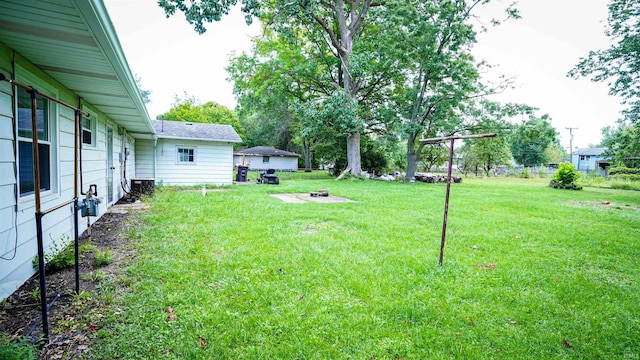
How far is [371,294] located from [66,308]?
255 cm

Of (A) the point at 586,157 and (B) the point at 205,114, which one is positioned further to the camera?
(A) the point at 586,157

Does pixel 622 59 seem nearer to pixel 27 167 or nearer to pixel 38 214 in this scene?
pixel 38 214

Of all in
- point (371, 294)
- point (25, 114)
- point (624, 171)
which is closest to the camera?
point (371, 294)

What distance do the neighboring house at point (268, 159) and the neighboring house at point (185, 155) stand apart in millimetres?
16359

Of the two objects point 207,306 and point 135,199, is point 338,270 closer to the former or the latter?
point 207,306

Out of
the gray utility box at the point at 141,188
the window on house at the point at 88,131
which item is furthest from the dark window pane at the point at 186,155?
the window on house at the point at 88,131

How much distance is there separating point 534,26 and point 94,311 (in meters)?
19.2

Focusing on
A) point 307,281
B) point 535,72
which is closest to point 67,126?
point 307,281

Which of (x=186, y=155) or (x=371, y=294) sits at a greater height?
(x=186, y=155)

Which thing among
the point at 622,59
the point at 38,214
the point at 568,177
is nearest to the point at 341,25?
the point at 622,59

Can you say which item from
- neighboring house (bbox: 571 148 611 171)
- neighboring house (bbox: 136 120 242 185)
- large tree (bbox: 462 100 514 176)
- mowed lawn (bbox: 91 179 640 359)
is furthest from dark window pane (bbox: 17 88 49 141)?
neighboring house (bbox: 571 148 611 171)

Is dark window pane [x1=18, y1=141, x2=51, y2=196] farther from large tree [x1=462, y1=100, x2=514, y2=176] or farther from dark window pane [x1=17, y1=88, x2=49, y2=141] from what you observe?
large tree [x1=462, y1=100, x2=514, y2=176]

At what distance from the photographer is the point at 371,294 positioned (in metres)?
2.81

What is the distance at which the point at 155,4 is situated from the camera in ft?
23.7
